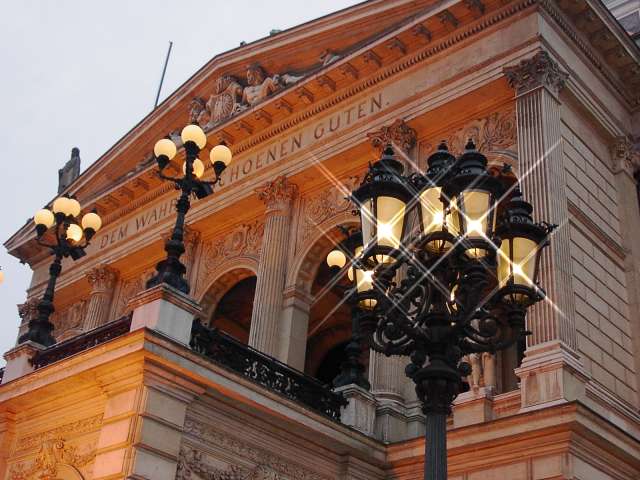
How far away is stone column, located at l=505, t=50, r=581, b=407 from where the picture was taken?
1564 centimetres

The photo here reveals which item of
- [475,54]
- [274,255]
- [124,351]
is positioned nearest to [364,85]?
[475,54]

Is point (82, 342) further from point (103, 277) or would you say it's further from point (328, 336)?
point (328, 336)

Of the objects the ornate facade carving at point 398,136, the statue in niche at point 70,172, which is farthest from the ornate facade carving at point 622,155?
the statue in niche at point 70,172

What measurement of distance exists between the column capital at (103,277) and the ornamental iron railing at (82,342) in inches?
519

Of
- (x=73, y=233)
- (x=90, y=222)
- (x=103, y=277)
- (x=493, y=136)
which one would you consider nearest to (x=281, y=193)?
(x=493, y=136)

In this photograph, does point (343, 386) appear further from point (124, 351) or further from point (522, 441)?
point (124, 351)

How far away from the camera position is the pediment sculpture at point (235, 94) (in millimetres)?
25327

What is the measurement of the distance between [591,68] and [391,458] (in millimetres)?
10650

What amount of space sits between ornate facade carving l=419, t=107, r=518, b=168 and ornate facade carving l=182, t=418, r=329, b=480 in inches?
319

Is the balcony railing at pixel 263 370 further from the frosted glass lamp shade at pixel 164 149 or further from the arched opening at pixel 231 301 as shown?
the arched opening at pixel 231 301

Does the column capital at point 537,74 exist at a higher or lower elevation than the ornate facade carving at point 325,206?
higher

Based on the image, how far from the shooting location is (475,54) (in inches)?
806

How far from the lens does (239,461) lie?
574 inches

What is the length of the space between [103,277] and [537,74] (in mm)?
16444
